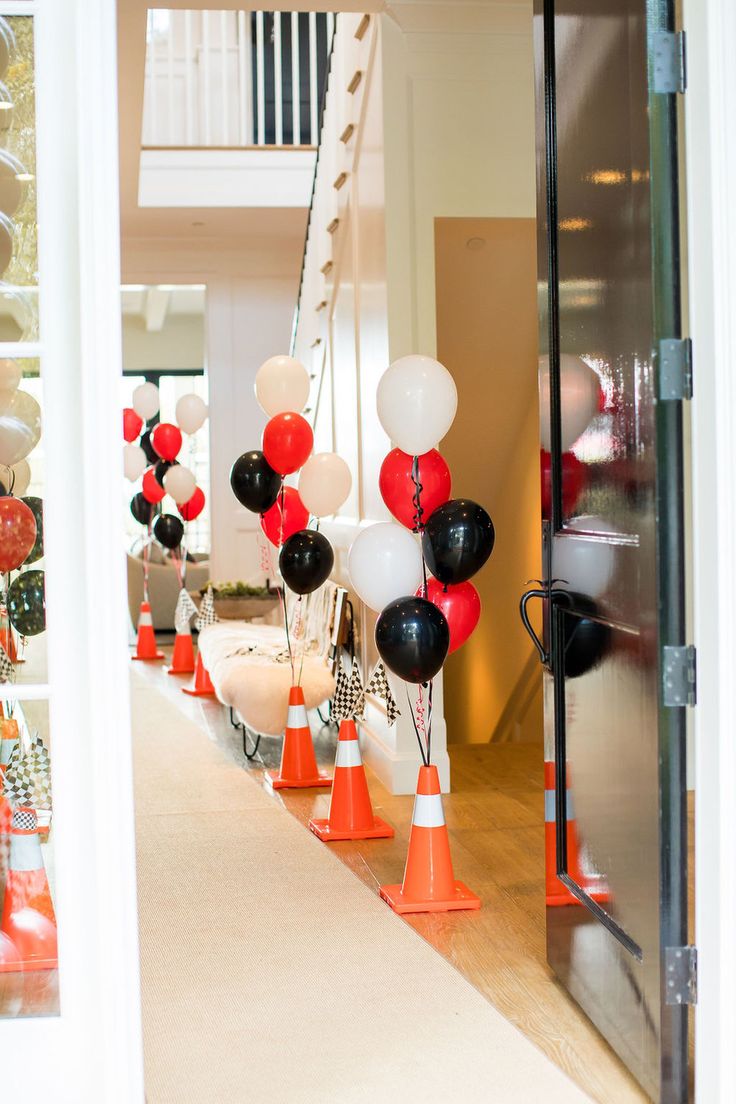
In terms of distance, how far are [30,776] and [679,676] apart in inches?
48.7

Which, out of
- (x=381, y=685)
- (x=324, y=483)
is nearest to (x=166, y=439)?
(x=324, y=483)

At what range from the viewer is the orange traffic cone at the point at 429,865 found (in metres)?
3.56

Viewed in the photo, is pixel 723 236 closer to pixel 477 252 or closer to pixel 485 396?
pixel 477 252

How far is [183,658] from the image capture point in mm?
8492

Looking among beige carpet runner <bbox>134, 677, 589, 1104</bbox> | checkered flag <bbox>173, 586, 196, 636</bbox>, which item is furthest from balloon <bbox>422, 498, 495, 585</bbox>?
checkered flag <bbox>173, 586, 196, 636</bbox>

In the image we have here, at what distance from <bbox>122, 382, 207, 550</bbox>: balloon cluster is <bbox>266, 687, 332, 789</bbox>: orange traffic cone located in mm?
3721

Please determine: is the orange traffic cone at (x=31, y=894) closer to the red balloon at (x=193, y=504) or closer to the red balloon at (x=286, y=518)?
the red balloon at (x=286, y=518)

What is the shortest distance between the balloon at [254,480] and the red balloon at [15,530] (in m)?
2.87

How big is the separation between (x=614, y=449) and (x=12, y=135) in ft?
4.40

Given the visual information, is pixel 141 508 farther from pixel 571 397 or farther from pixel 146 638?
pixel 571 397

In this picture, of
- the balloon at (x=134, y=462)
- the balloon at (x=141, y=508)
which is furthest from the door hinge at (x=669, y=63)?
the balloon at (x=141, y=508)

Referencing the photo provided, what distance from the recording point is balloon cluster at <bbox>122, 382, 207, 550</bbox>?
8.61 meters

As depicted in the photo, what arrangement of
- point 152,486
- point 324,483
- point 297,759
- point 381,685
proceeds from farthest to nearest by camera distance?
point 152,486 → point 297,759 → point 324,483 → point 381,685

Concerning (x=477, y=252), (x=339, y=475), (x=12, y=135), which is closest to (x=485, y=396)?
(x=477, y=252)
